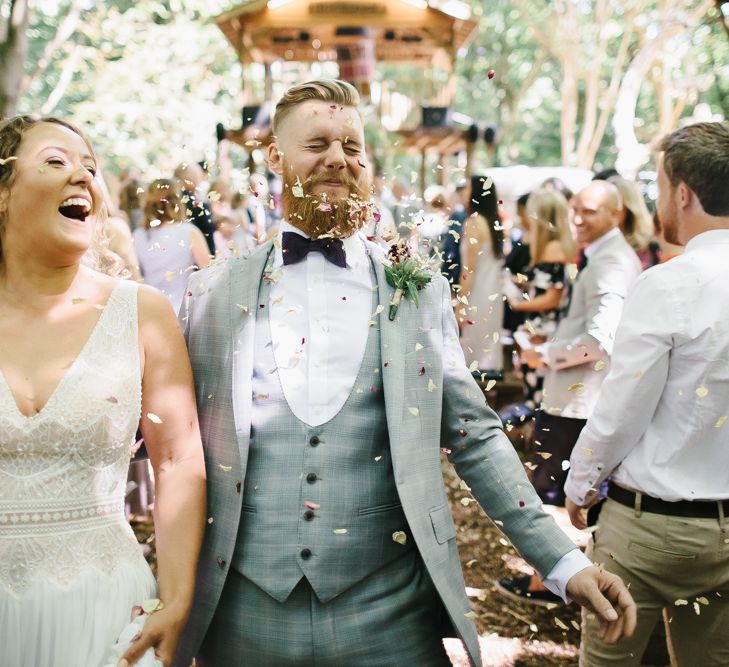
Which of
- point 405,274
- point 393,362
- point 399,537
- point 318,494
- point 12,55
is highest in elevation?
point 12,55

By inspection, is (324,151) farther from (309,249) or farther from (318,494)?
(318,494)

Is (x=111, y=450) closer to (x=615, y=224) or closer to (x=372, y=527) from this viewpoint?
(x=372, y=527)

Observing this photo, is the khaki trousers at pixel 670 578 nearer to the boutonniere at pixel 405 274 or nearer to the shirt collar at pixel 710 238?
the shirt collar at pixel 710 238

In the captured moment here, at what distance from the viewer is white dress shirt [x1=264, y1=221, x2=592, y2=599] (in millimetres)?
2248

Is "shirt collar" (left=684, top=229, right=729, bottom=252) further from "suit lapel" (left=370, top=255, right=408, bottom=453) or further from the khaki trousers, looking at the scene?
"suit lapel" (left=370, top=255, right=408, bottom=453)

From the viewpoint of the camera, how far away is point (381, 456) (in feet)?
7.43

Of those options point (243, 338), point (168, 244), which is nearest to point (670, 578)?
point (243, 338)

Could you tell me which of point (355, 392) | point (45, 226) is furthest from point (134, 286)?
point (355, 392)

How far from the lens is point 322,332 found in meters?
2.35

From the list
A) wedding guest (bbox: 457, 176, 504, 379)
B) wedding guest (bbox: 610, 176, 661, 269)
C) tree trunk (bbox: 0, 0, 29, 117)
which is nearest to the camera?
wedding guest (bbox: 610, 176, 661, 269)

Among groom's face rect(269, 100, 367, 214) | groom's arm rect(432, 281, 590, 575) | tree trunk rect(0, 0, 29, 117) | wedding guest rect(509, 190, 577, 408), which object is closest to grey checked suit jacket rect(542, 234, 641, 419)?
wedding guest rect(509, 190, 577, 408)

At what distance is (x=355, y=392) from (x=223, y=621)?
710mm

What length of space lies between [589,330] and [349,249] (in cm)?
230

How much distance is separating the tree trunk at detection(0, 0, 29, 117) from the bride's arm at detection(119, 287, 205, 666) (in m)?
6.93
